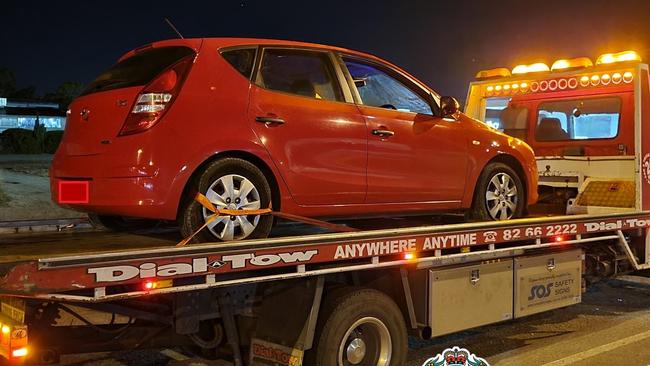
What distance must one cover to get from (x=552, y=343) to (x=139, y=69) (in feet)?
14.3

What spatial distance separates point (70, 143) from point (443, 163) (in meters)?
2.79

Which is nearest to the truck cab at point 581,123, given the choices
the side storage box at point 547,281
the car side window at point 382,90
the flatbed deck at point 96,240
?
the side storage box at point 547,281

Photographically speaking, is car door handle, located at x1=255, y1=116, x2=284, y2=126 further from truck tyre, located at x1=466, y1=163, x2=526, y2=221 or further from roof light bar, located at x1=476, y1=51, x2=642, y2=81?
roof light bar, located at x1=476, y1=51, x2=642, y2=81

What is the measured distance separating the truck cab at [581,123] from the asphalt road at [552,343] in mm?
1177

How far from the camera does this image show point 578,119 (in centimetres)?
784

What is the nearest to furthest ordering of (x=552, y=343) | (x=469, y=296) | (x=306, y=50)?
(x=306, y=50)
(x=469, y=296)
(x=552, y=343)

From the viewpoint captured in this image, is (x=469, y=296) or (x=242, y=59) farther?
(x=469, y=296)

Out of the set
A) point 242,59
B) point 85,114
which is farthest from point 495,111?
point 85,114

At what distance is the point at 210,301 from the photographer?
4.19 m

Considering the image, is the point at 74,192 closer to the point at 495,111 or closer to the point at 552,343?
the point at 552,343

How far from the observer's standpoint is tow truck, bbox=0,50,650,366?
332 centimetres

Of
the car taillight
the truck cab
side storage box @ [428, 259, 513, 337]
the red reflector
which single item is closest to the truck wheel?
the car taillight

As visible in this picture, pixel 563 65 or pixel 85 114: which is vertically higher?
pixel 563 65

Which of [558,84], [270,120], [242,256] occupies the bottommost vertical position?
[242,256]
